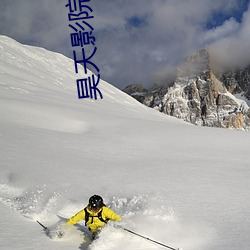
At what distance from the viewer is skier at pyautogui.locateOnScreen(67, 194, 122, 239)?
19.0 feet

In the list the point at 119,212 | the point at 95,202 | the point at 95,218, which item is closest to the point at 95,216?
the point at 95,218

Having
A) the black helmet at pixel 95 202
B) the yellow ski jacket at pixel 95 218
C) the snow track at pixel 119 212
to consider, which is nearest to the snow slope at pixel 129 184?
the snow track at pixel 119 212

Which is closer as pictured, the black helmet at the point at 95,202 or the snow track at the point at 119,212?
the snow track at the point at 119,212

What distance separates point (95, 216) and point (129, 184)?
8.07ft

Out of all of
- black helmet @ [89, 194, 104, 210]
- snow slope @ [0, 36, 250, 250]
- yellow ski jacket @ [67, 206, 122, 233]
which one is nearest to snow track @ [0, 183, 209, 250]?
snow slope @ [0, 36, 250, 250]

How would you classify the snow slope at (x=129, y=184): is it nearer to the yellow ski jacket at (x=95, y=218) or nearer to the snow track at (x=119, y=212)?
the snow track at (x=119, y=212)

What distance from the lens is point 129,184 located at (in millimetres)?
8250

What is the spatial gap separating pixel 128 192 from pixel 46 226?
228 cm

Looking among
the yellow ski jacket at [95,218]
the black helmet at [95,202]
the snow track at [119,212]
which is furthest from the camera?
the yellow ski jacket at [95,218]

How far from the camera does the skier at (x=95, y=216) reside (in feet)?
19.0

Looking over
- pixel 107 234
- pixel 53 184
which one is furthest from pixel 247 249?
pixel 53 184

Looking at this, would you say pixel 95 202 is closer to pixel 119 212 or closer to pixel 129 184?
pixel 119 212

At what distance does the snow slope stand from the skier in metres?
0.23

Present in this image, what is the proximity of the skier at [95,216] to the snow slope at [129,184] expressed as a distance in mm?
228
